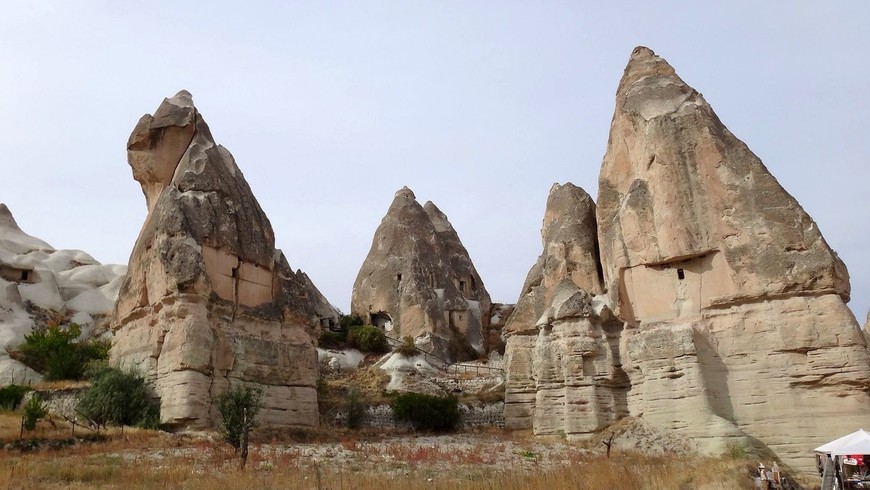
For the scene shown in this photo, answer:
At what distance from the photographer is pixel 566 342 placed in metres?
17.2

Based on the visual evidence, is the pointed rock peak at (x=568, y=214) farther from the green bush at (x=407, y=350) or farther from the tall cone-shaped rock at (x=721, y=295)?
the green bush at (x=407, y=350)

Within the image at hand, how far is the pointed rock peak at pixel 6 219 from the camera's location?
4375cm

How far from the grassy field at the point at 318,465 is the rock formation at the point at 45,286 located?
15749 mm

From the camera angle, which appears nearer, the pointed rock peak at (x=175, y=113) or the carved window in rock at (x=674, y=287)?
the carved window in rock at (x=674, y=287)

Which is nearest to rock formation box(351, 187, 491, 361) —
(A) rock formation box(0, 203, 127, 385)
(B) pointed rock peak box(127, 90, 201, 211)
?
(A) rock formation box(0, 203, 127, 385)

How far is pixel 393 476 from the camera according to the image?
377 inches

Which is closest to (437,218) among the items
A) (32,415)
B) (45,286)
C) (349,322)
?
(349,322)

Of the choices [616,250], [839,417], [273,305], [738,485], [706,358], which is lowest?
[738,485]

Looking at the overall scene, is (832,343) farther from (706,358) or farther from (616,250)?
(616,250)

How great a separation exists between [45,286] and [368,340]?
1721cm

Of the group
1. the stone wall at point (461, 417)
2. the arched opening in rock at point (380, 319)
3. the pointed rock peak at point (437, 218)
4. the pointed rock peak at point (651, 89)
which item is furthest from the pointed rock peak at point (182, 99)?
the pointed rock peak at point (437, 218)

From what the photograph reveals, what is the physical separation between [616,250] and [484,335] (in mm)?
23819

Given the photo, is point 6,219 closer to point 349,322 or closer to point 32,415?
point 349,322

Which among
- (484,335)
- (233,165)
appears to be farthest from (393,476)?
(484,335)
